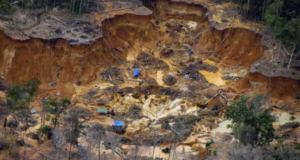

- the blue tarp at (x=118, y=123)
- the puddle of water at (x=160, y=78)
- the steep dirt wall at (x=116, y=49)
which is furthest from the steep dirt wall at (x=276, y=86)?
the blue tarp at (x=118, y=123)

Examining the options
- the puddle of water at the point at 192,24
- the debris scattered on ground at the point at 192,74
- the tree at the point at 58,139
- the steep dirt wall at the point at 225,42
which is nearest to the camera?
the tree at the point at 58,139

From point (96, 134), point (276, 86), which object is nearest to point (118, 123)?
point (96, 134)

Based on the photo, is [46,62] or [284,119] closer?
[284,119]

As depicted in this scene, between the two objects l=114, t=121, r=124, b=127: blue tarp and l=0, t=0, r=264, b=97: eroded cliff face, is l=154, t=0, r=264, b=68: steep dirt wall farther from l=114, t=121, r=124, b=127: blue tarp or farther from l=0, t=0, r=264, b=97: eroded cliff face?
l=114, t=121, r=124, b=127: blue tarp

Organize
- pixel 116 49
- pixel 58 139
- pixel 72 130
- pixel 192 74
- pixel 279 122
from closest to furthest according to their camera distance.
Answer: pixel 58 139
pixel 72 130
pixel 279 122
pixel 192 74
pixel 116 49

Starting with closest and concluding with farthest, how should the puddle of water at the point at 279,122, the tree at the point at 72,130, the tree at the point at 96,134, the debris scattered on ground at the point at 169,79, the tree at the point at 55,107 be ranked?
the tree at the point at 96,134 → the tree at the point at 72,130 → the tree at the point at 55,107 → the puddle of water at the point at 279,122 → the debris scattered on ground at the point at 169,79

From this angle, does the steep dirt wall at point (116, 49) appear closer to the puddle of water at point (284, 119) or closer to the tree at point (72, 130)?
the tree at point (72, 130)

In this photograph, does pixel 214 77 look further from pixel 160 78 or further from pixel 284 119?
pixel 284 119

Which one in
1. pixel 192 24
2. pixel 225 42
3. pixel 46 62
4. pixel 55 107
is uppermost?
pixel 192 24
